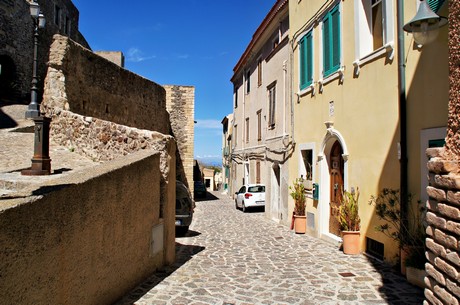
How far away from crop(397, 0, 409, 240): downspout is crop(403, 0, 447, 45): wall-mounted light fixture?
5.03 feet

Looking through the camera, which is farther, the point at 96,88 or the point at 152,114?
the point at 152,114

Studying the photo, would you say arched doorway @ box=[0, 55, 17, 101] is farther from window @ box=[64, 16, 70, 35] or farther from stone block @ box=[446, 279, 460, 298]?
stone block @ box=[446, 279, 460, 298]

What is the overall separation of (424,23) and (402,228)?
3.28 meters

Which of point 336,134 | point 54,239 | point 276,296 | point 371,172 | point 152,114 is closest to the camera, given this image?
point 54,239

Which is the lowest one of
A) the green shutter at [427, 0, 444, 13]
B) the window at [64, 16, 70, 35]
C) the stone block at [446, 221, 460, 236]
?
the stone block at [446, 221, 460, 236]

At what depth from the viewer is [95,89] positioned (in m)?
12.4

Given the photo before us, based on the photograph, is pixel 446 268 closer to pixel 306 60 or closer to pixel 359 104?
pixel 359 104

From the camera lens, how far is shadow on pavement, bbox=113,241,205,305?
4.94 meters

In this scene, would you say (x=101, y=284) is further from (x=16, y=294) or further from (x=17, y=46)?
(x=17, y=46)

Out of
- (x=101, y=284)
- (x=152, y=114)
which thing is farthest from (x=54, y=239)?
(x=152, y=114)

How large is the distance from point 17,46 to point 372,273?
19.6m

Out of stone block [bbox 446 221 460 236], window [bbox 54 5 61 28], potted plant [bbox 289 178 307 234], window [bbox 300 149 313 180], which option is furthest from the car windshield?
window [bbox 54 5 61 28]

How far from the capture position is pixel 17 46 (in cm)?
1867

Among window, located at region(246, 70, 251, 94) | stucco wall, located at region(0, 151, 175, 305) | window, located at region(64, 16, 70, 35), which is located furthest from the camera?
window, located at region(64, 16, 70, 35)
